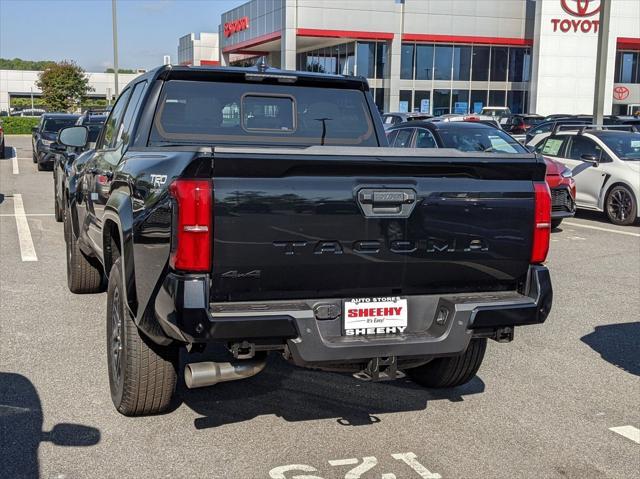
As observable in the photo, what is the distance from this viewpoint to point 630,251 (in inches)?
446

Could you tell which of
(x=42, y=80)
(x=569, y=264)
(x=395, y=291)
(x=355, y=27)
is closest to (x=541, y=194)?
(x=395, y=291)

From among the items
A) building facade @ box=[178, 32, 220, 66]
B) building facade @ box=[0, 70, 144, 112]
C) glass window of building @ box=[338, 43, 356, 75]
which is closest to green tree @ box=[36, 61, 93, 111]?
building facade @ box=[178, 32, 220, 66]

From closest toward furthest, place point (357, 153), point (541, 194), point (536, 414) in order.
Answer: point (357, 153) < point (541, 194) < point (536, 414)

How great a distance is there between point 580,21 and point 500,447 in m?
44.6

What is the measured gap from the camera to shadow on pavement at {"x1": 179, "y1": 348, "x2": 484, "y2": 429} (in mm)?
4820

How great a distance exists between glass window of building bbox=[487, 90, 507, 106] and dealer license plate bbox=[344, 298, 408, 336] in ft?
146

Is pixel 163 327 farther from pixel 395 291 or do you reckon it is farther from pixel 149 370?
pixel 395 291

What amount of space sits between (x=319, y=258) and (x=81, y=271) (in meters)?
4.54

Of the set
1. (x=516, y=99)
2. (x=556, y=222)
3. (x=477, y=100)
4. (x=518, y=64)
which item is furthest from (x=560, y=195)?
(x=518, y=64)

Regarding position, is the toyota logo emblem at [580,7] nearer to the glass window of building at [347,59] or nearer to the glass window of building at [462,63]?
the glass window of building at [462,63]

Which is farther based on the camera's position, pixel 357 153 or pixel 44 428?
pixel 44 428

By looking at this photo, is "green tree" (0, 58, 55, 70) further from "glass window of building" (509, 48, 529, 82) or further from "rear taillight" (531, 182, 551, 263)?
"rear taillight" (531, 182, 551, 263)

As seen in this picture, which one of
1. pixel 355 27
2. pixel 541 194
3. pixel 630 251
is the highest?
pixel 355 27

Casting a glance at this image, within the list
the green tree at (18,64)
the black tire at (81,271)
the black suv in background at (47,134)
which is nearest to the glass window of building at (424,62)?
the black suv in background at (47,134)
